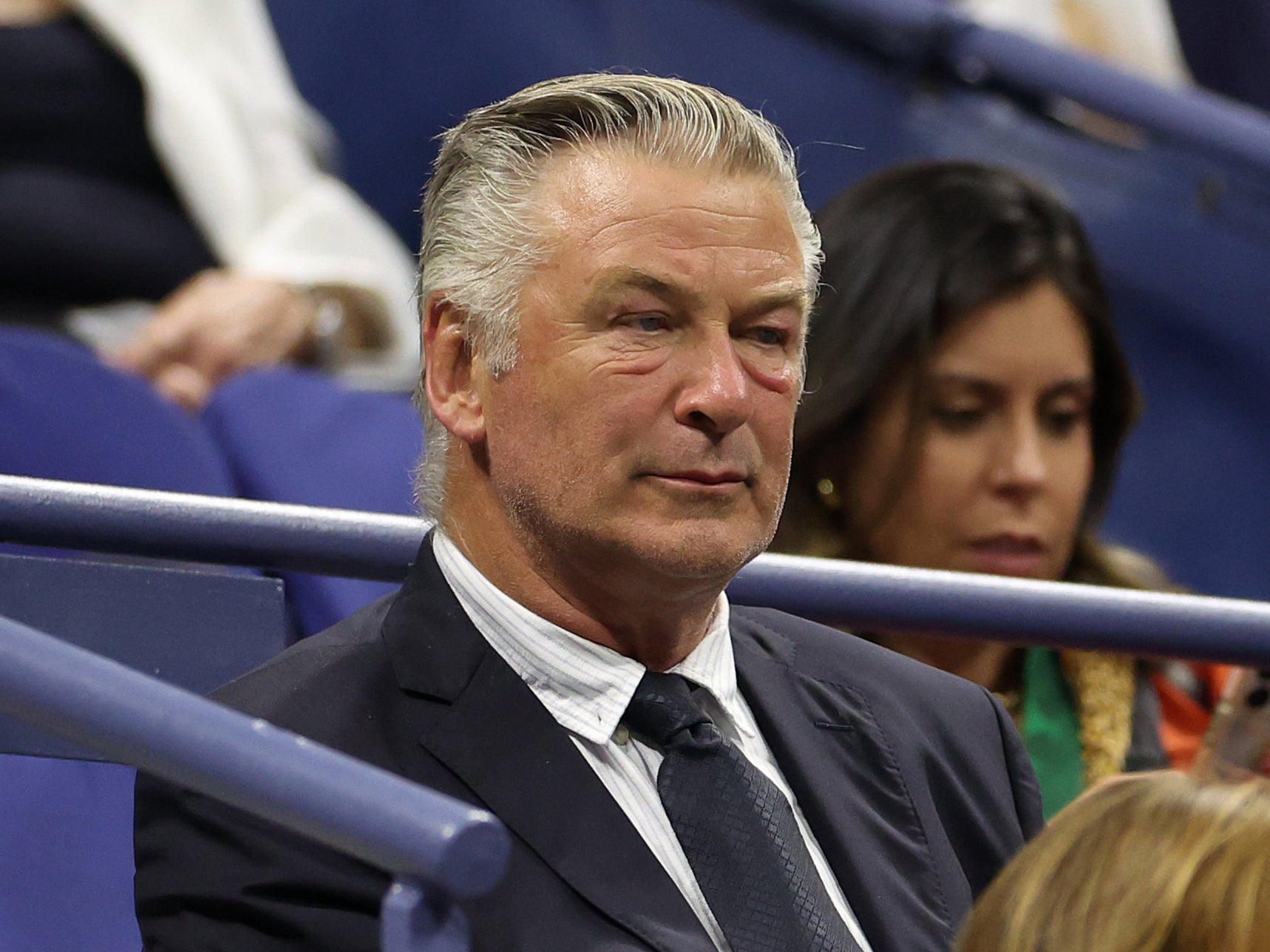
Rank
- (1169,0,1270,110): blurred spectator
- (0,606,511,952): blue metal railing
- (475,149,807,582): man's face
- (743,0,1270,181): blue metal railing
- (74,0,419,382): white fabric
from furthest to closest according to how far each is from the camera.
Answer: (1169,0,1270,110): blurred spectator, (743,0,1270,181): blue metal railing, (74,0,419,382): white fabric, (475,149,807,582): man's face, (0,606,511,952): blue metal railing

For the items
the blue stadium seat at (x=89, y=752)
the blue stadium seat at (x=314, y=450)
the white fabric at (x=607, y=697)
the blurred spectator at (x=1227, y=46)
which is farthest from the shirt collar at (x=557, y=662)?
the blurred spectator at (x=1227, y=46)

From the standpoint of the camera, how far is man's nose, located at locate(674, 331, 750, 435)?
98cm

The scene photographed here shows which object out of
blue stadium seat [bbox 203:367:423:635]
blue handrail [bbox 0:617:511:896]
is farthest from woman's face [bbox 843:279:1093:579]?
blue handrail [bbox 0:617:511:896]

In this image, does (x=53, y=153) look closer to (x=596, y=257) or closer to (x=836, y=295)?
(x=836, y=295)

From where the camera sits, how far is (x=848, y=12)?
2.51 m

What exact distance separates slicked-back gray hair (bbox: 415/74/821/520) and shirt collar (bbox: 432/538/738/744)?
0.25 ft

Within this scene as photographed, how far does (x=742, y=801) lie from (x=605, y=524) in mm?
155

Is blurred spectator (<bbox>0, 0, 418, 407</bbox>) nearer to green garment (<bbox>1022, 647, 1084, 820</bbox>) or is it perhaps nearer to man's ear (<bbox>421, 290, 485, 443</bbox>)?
green garment (<bbox>1022, 647, 1084, 820</bbox>)

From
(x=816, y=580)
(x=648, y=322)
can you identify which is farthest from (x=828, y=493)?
(x=648, y=322)

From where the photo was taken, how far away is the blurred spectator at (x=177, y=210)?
2.01 meters

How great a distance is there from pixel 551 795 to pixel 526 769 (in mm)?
18

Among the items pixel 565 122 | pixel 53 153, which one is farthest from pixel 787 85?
pixel 565 122

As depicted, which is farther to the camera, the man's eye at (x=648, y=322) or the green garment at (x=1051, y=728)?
the green garment at (x=1051, y=728)

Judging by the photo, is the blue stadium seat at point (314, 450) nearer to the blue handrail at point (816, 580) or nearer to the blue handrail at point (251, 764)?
the blue handrail at point (816, 580)
